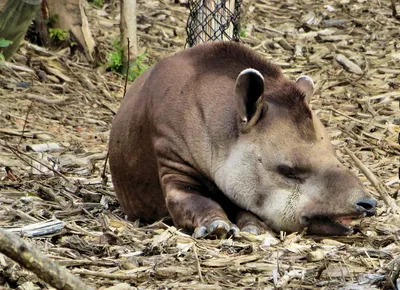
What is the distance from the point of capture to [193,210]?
6.33m

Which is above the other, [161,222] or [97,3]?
[161,222]

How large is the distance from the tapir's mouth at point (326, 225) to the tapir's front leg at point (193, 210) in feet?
1.58

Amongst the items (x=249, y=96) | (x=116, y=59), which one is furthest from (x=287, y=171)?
(x=116, y=59)

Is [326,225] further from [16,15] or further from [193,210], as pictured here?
[16,15]

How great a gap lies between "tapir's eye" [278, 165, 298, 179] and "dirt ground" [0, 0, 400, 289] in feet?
1.26

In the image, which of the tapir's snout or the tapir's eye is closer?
the tapir's snout

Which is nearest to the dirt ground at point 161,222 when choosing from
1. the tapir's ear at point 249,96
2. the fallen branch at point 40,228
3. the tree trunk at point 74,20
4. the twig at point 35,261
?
the fallen branch at point 40,228

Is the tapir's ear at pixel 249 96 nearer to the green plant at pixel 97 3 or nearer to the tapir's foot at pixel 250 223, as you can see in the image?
the tapir's foot at pixel 250 223

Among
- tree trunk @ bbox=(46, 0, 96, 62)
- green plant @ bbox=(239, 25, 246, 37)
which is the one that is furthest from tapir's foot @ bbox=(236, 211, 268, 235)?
green plant @ bbox=(239, 25, 246, 37)

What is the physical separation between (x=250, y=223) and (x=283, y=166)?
1.42 ft

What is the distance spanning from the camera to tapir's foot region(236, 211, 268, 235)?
6.19 metres

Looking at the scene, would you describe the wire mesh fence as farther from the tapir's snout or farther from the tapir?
the tapir's snout

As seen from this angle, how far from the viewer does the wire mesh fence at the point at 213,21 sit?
32.3ft

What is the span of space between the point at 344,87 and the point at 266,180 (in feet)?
19.4
